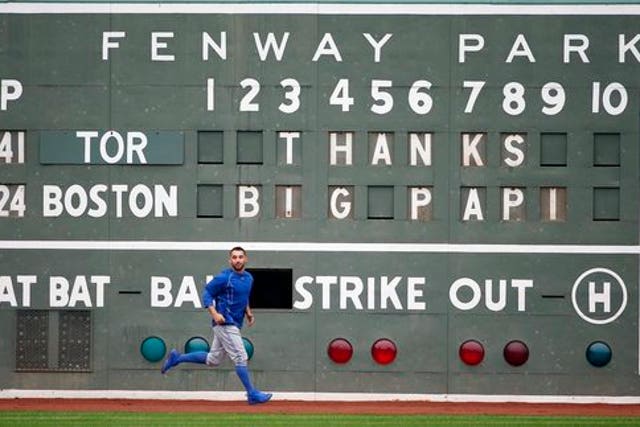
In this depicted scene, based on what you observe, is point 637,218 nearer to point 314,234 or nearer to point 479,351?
point 479,351

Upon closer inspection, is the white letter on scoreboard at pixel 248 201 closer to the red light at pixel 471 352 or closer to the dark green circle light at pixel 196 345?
the dark green circle light at pixel 196 345

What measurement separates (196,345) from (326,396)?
50.4 inches

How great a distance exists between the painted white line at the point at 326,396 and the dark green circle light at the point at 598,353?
32 cm

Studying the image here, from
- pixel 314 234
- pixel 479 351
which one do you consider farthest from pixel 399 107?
pixel 479 351

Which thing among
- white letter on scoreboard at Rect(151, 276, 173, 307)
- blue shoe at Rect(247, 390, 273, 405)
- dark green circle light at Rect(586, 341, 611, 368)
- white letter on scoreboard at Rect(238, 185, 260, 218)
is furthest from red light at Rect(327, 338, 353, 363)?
dark green circle light at Rect(586, 341, 611, 368)

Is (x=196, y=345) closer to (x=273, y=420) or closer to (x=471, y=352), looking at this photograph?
(x=273, y=420)

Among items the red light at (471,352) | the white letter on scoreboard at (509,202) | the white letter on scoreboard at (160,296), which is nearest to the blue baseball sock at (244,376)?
the white letter on scoreboard at (160,296)

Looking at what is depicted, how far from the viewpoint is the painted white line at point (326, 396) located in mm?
15453

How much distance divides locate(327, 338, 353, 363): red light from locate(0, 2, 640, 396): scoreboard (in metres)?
0.03

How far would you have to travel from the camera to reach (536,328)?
15.4 m

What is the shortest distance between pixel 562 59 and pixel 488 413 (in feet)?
10.8

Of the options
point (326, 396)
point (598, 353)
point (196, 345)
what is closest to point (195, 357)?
point (196, 345)

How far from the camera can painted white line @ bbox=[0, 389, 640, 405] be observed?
15.5 metres

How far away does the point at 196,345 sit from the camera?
15.5 metres
